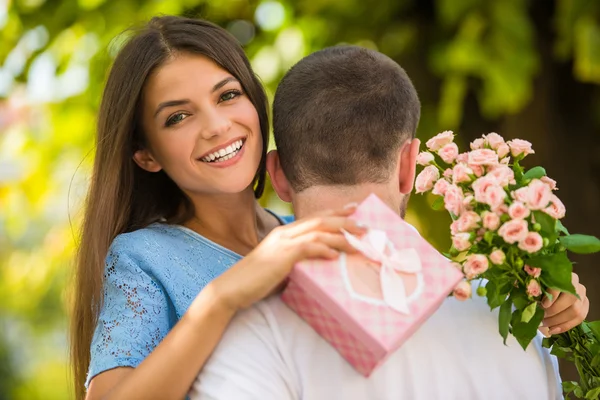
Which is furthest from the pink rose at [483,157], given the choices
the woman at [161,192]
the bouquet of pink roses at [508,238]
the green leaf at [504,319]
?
the woman at [161,192]

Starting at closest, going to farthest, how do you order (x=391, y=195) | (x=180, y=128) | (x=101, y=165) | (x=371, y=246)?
(x=371, y=246), (x=391, y=195), (x=180, y=128), (x=101, y=165)

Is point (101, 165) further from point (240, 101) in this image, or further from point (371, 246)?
point (371, 246)

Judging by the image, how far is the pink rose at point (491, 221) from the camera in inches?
73.2

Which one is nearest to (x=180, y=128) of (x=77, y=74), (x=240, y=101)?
(x=240, y=101)

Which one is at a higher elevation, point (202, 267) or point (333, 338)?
point (333, 338)

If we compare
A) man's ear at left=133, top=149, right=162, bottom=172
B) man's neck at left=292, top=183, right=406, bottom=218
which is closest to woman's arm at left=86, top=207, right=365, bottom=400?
man's neck at left=292, top=183, right=406, bottom=218

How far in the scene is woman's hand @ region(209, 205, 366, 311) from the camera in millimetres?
1735

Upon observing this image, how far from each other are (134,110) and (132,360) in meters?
0.78

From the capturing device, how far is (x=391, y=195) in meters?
1.97

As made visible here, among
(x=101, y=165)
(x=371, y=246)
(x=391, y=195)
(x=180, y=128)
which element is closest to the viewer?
(x=371, y=246)

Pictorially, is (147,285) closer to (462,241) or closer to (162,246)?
(162,246)

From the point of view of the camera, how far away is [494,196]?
185cm

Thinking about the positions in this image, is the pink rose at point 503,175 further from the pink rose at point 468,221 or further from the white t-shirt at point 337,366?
the white t-shirt at point 337,366

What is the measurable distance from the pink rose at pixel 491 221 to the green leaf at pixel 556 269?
0.13 m
